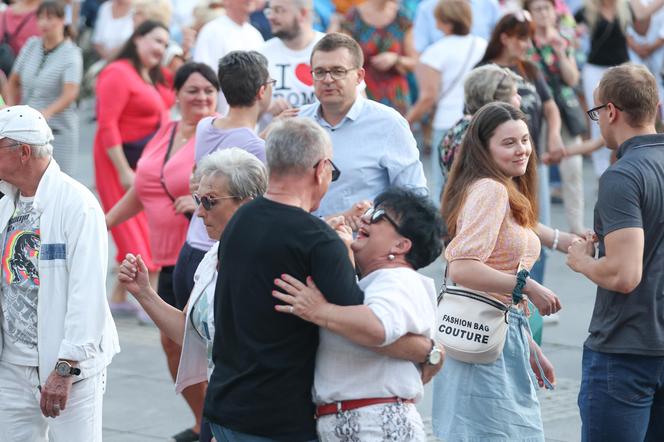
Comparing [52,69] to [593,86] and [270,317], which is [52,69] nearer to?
[593,86]

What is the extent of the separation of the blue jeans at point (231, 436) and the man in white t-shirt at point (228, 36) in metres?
5.59

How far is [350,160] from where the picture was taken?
18.1 ft

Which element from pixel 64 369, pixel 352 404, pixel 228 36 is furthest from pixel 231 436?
pixel 228 36

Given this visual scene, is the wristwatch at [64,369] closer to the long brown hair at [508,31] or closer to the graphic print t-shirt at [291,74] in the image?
Result: the graphic print t-shirt at [291,74]

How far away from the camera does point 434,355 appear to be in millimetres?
3693

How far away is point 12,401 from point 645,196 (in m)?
2.50

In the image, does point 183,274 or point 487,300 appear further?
point 183,274

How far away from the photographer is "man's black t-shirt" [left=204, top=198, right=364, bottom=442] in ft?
11.5

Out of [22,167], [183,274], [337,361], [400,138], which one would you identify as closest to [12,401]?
[22,167]

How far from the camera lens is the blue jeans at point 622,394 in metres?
4.42

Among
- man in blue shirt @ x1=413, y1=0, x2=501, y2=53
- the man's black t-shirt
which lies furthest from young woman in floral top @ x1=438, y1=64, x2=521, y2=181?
man in blue shirt @ x1=413, y1=0, x2=501, y2=53

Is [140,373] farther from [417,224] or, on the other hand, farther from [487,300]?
[417,224]

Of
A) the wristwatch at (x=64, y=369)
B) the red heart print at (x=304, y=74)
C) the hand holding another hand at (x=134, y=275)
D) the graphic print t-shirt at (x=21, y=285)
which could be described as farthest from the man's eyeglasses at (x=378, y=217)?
the red heart print at (x=304, y=74)

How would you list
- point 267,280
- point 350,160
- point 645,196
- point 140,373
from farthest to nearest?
point 140,373
point 350,160
point 645,196
point 267,280
